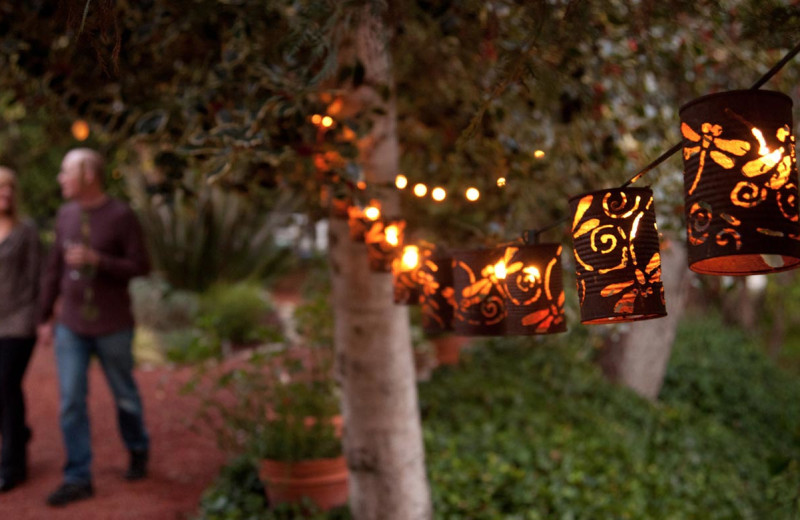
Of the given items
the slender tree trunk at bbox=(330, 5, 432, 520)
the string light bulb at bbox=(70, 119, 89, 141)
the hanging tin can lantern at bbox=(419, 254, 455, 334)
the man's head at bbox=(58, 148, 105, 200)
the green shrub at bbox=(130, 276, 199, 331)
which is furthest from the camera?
the green shrub at bbox=(130, 276, 199, 331)

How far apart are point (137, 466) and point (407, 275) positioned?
2696 millimetres

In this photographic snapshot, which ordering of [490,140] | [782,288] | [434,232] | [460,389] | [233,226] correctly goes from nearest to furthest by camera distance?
[490,140], [434,232], [460,389], [233,226], [782,288]

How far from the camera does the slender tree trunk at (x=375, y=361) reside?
3076mm

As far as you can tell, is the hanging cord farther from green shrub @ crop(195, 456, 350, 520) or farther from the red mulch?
the red mulch

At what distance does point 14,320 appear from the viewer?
4.12 m

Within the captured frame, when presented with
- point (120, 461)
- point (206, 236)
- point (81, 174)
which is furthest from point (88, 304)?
point (206, 236)

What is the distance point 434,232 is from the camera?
4.11 metres

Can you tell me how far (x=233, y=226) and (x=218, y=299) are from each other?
5.21 feet

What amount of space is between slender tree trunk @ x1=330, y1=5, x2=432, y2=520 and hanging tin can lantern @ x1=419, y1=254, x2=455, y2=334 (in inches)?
30.4

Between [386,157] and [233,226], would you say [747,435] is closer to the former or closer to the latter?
[386,157]

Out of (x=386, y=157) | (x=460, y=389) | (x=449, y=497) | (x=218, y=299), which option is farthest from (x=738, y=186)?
(x=218, y=299)

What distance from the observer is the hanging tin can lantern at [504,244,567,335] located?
1.91 metres

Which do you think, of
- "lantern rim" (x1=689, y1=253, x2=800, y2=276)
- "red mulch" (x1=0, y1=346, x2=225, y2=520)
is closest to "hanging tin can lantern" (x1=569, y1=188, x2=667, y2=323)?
"lantern rim" (x1=689, y1=253, x2=800, y2=276)

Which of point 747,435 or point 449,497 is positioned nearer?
point 449,497
